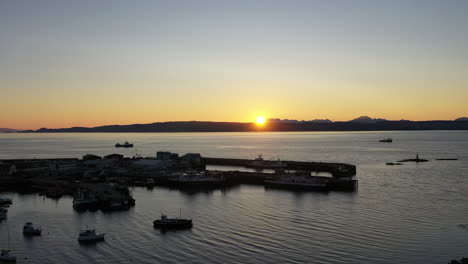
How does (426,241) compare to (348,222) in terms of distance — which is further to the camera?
(348,222)

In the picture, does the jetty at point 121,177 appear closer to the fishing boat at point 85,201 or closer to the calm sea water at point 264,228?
the fishing boat at point 85,201

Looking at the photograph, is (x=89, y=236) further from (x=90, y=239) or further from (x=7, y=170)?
(x=7, y=170)

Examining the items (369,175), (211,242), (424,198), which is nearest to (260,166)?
(369,175)

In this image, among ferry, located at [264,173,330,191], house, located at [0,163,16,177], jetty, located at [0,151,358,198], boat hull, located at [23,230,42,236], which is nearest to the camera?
boat hull, located at [23,230,42,236]

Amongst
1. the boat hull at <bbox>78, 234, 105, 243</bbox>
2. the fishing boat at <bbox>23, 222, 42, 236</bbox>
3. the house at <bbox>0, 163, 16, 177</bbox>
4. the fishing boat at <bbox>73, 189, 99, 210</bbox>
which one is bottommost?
the boat hull at <bbox>78, 234, 105, 243</bbox>

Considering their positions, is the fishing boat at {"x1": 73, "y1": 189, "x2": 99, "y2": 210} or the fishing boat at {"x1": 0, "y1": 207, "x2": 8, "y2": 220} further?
the fishing boat at {"x1": 73, "y1": 189, "x2": 99, "y2": 210}

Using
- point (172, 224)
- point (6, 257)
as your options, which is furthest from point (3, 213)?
point (172, 224)

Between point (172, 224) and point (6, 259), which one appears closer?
point (6, 259)

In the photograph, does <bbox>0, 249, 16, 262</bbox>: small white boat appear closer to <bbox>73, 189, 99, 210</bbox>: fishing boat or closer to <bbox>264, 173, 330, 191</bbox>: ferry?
<bbox>73, 189, 99, 210</bbox>: fishing boat

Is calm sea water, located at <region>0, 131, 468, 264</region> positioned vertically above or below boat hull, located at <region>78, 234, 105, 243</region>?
below

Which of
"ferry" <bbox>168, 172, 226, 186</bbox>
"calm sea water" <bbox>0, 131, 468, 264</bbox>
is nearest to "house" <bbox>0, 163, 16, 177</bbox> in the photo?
"calm sea water" <bbox>0, 131, 468, 264</bbox>

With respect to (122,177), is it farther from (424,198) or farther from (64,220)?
(424,198)
